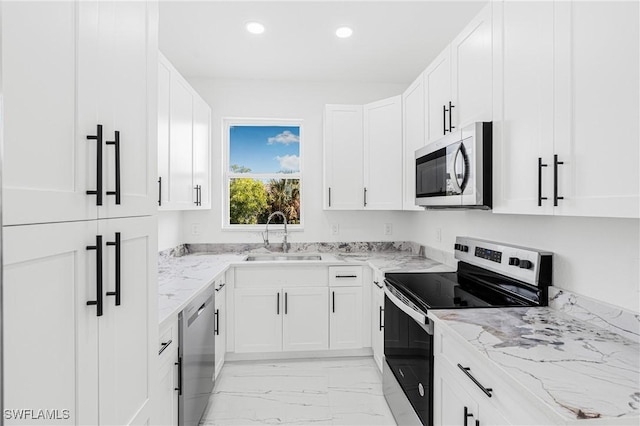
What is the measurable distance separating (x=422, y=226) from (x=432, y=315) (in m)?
1.91

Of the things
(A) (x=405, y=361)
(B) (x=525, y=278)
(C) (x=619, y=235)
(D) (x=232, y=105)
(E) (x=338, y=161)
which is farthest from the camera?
(D) (x=232, y=105)

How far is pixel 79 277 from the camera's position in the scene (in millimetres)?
783

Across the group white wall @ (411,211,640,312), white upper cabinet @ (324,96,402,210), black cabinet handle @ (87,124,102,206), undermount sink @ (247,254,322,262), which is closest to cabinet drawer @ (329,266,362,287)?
undermount sink @ (247,254,322,262)

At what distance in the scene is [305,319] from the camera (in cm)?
301

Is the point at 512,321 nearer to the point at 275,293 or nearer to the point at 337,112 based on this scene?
the point at 275,293

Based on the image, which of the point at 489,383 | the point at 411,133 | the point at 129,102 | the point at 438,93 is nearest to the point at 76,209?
the point at 129,102

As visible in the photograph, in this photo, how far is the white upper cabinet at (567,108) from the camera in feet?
3.16

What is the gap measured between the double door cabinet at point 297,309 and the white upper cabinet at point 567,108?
5.78ft

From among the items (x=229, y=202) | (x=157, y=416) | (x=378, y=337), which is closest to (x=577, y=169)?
(x=157, y=416)

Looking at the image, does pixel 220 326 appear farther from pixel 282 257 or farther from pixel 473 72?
pixel 473 72

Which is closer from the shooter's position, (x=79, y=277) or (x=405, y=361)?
(x=79, y=277)

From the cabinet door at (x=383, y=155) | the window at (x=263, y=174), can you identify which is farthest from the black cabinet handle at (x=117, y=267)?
the window at (x=263, y=174)

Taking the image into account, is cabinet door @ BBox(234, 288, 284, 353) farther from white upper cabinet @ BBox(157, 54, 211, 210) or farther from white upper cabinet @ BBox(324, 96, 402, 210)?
white upper cabinet @ BBox(324, 96, 402, 210)

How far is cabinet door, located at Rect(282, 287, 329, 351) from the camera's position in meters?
2.99
